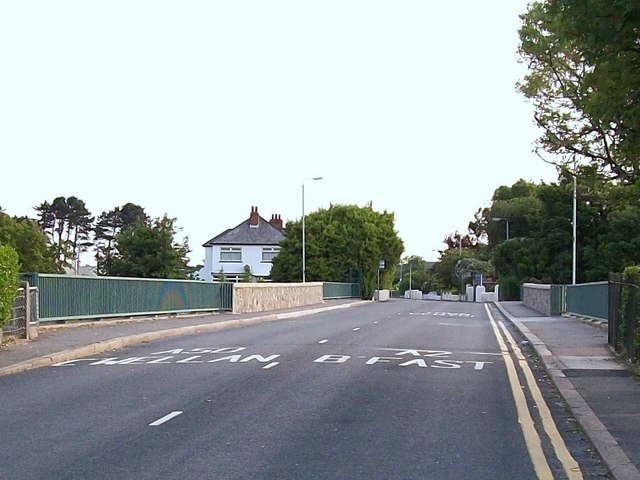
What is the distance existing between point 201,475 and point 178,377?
702 centimetres

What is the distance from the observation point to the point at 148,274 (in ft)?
173

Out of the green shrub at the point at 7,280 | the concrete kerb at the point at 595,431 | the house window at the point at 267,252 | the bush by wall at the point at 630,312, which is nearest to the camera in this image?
the concrete kerb at the point at 595,431

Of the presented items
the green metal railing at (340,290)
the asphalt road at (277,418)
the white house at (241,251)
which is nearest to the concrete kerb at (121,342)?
the asphalt road at (277,418)

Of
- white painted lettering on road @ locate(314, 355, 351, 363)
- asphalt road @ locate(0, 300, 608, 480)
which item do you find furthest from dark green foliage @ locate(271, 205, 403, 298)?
asphalt road @ locate(0, 300, 608, 480)

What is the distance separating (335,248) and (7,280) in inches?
2299

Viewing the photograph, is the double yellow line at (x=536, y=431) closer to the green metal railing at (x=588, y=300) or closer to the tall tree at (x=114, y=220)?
the green metal railing at (x=588, y=300)

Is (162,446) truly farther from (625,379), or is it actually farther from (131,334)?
(131,334)

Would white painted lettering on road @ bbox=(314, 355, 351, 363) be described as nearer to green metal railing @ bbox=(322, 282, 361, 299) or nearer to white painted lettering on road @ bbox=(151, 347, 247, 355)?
white painted lettering on road @ bbox=(151, 347, 247, 355)

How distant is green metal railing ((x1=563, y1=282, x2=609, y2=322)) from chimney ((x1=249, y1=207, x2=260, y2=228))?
2357 inches

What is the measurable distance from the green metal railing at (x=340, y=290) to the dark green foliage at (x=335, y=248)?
1.35 meters

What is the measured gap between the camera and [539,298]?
45.5 meters

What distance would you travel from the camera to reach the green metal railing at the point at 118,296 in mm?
23750

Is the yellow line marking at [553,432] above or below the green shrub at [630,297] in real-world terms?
below

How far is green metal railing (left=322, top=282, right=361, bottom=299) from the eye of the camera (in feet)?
207
